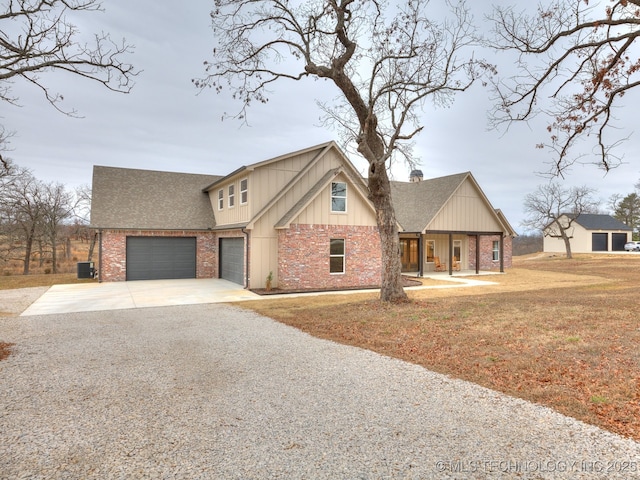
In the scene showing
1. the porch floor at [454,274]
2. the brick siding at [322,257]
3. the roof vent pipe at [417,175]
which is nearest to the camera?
the brick siding at [322,257]

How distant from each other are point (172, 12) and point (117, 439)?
34.6 feet

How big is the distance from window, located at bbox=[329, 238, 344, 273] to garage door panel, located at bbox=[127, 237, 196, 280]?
853cm

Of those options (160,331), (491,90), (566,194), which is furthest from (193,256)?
(566,194)

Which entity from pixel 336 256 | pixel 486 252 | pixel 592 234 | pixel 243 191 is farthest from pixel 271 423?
pixel 592 234

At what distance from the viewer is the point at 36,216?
86.3ft

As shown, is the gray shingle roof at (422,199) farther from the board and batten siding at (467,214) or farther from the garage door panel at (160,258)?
the garage door panel at (160,258)

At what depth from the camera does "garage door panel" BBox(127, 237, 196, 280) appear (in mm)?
20000

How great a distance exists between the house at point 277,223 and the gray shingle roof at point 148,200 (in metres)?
0.05

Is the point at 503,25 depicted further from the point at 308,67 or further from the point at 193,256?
the point at 193,256

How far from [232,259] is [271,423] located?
51.9 feet

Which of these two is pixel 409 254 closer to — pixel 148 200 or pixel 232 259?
pixel 232 259

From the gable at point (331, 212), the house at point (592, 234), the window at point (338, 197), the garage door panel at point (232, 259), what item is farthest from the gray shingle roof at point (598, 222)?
the garage door panel at point (232, 259)

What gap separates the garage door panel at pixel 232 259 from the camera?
1798cm

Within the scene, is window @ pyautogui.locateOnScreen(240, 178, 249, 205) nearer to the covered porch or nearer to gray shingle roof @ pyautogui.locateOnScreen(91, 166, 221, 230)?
gray shingle roof @ pyautogui.locateOnScreen(91, 166, 221, 230)
